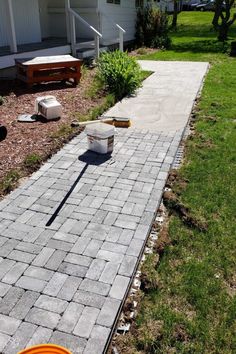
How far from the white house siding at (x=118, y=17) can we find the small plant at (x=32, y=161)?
9.64m

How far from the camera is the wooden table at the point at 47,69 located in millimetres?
8219

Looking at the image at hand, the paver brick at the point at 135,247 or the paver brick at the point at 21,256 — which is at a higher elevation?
the paver brick at the point at 21,256

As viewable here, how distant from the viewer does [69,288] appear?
2.88m

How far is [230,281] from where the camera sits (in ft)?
10.00

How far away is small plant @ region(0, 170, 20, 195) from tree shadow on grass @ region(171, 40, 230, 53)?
535 inches

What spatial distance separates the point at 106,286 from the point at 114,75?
6.36 meters

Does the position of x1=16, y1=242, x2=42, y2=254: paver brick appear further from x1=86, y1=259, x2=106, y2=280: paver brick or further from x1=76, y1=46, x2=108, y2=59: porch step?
x1=76, y1=46, x2=108, y2=59: porch step

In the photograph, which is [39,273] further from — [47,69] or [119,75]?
[47,69]

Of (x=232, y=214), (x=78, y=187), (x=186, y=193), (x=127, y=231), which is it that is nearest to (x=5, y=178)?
(x=78, y=187)

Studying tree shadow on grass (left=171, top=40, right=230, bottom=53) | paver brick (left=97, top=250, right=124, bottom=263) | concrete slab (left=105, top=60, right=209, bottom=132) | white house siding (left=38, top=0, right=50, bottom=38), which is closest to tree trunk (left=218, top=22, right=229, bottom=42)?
tree shadow on grass (left=171, top=40, right=230, bottom=53)

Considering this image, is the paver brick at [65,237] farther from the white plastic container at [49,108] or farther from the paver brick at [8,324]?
the white plastic container at [49,108]

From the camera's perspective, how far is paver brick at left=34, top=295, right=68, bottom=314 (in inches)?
106

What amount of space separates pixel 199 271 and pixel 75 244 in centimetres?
114

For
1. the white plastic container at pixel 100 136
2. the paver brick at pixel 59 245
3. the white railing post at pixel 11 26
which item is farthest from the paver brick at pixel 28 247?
the white railing post at pixel 11 26
